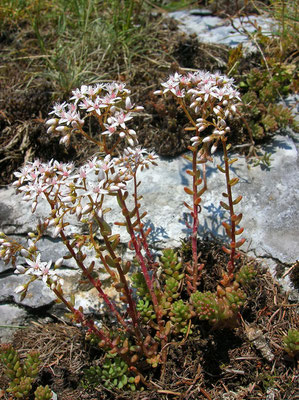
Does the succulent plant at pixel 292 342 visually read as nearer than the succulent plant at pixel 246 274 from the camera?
Yes

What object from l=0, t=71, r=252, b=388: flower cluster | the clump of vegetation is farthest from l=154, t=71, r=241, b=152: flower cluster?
the clump of vegetation

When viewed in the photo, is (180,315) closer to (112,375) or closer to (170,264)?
(170,264)

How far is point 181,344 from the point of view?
2682mm

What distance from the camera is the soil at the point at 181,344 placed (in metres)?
2.59

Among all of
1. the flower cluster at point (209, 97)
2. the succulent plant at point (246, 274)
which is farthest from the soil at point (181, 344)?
the flower cluster at point (209, 97)

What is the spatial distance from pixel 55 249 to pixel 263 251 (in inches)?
72.1

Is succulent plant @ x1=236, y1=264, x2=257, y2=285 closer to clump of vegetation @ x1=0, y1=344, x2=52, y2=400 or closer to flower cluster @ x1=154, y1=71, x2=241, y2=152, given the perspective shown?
flower cluster @ x1=154, y1=71, x2=241, y2=152

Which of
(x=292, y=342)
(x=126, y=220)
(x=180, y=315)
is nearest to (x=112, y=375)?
(x=180, y=315)

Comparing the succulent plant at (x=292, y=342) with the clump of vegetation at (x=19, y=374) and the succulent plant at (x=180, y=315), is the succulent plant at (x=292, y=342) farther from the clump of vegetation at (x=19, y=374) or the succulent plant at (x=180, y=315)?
the clump of vegetation at (x=19, y=374)

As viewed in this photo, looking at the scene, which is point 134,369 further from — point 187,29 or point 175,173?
point 187,29

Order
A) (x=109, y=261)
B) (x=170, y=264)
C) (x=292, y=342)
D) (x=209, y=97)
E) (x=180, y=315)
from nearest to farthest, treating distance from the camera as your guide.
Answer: (x=109, y=261) → (x=209, y=97) → (x=292, y=342) → (x=180, y=315) → (x=170, y=264)

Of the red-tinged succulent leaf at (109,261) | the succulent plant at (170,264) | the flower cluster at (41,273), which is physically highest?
the red-tinged succulent leaf at (109,261)

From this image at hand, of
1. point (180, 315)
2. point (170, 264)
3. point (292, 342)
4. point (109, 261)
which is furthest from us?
point (170, 264)

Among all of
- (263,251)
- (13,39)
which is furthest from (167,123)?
(13,39)
